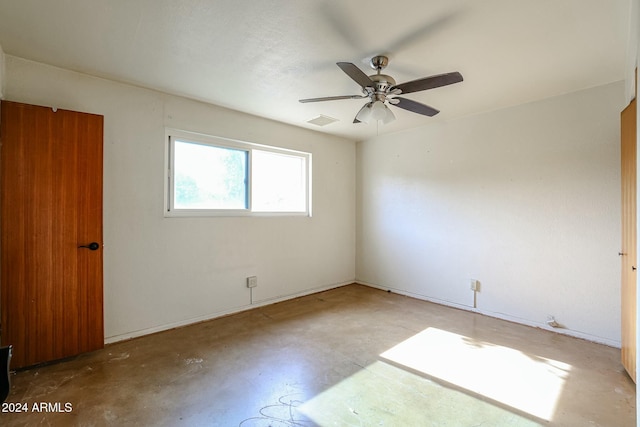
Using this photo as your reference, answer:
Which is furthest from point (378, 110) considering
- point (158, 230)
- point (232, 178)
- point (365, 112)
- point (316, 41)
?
point (158, 230)

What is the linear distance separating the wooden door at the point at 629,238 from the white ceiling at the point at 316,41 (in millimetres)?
633

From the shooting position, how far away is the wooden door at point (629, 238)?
6.74 ft

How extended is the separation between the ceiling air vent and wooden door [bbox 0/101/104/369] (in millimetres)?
2333

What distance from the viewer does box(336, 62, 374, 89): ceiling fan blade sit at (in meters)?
1.86

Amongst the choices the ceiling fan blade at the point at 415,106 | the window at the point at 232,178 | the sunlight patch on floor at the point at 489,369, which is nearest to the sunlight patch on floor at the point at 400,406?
the sunlight patch on floor at the point at 489,369

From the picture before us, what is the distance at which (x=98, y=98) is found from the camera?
268 centimetres

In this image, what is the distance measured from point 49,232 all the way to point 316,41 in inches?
102

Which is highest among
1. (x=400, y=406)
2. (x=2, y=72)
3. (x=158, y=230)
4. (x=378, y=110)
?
(x=2, y=72)

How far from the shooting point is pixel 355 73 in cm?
198

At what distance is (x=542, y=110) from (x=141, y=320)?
15.5 feet

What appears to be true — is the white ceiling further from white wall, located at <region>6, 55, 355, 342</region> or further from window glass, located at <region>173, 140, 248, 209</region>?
window glass, located at <region>173, 140, 248, 209</region>

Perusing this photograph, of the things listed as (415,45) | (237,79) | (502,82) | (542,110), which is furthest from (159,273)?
(542,110)

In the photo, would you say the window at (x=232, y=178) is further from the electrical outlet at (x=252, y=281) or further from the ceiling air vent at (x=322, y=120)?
the electrical outlet at (x=252, y=281)

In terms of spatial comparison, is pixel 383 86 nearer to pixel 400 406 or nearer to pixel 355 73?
pixel 355 73
